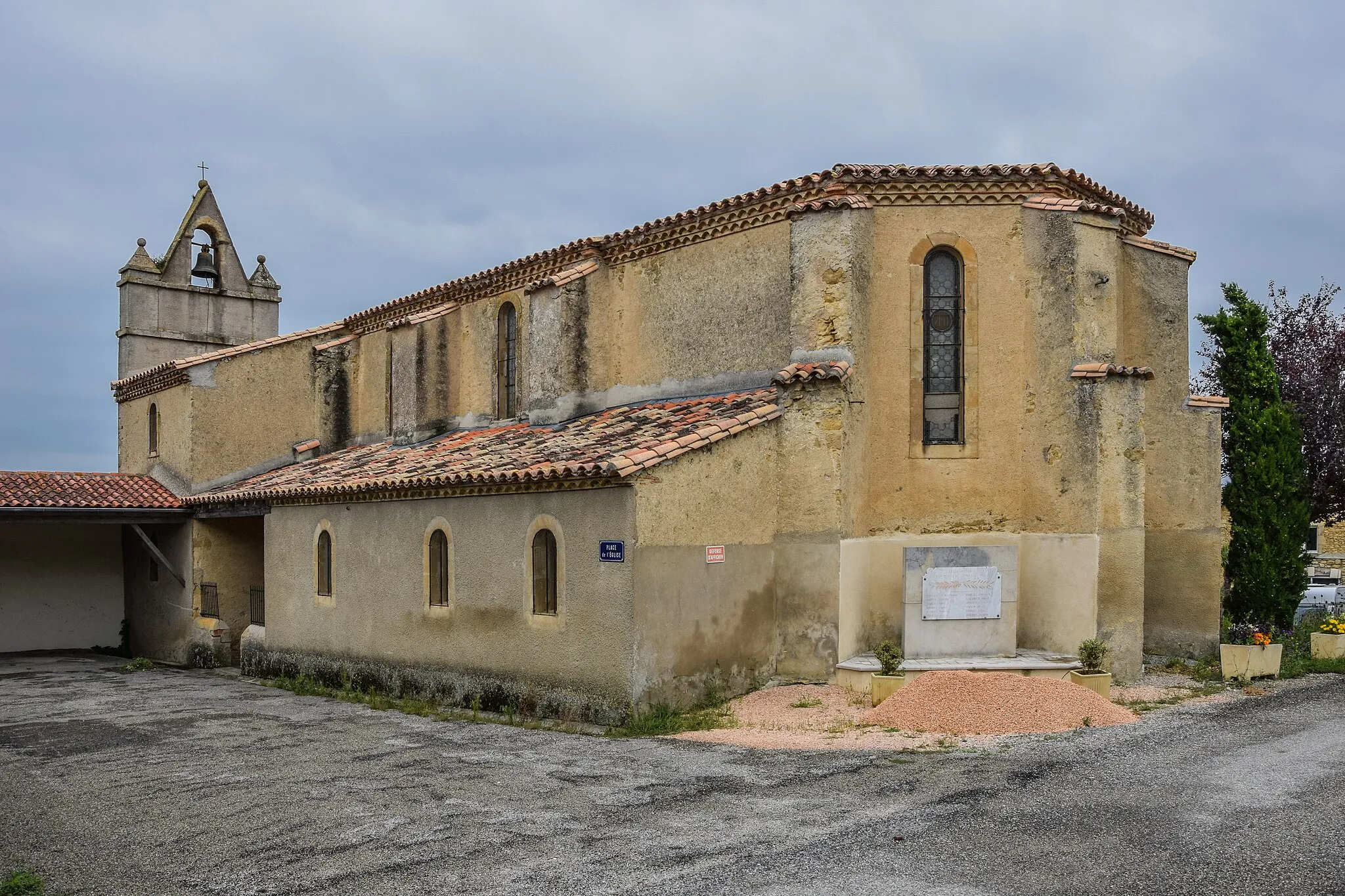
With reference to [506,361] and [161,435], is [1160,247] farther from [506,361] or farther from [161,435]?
[161,435]

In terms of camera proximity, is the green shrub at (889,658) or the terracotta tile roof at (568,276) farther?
the terracotta tile roof at (568,276)

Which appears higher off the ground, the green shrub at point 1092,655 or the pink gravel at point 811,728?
the green shrub at point 1092,655

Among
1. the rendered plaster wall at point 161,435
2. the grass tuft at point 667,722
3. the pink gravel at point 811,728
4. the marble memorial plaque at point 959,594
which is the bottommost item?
the grass tuft at point 667,722

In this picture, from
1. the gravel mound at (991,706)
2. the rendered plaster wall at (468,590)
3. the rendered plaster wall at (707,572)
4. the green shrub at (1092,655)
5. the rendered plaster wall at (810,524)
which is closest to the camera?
the gravel mound at (991,706)

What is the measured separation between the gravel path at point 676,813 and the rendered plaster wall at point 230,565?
30.3 ft

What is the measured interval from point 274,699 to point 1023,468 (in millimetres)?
11861

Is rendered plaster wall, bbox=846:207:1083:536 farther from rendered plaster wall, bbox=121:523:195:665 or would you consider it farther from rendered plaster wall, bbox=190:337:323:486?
rendered plaster wall, bbox=121:523:195:665

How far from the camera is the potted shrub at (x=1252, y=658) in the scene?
15516 mm

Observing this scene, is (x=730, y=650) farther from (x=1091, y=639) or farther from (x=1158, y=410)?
(x=1158, y=410)

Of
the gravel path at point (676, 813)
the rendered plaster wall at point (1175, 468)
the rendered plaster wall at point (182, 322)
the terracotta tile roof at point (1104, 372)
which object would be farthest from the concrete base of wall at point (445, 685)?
the rendered plaster wall at point (182, 322)

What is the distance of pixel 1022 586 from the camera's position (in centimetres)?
1524

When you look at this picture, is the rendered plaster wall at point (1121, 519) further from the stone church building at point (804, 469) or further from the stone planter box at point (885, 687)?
the stone planter box at point (885, 687)

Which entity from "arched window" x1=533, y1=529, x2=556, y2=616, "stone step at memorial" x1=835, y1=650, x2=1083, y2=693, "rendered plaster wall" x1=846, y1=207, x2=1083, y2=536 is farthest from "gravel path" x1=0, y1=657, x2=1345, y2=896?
"rendered plaster wall" x1=846, y1=207, x2=1083, y2=536

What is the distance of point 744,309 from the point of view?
1616 centimetres
